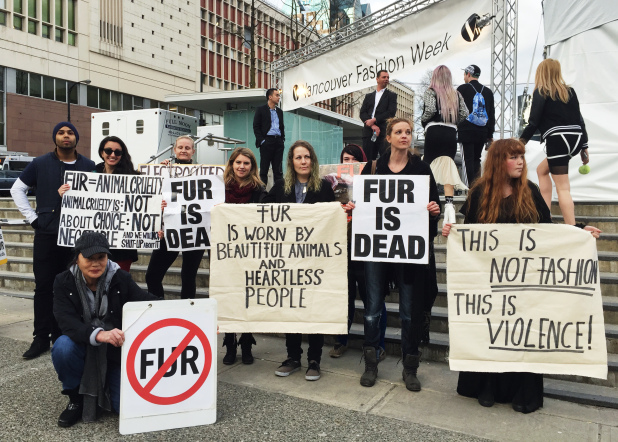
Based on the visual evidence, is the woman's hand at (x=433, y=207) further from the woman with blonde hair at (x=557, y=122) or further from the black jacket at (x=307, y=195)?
the woman with blonde hair at (x=557, y=122)

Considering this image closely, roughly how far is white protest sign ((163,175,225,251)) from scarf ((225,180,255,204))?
3.6 inches

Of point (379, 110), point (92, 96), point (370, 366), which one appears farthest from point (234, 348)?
point (92, 96)

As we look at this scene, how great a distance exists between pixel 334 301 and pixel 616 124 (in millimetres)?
6224

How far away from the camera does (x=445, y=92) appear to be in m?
6.27

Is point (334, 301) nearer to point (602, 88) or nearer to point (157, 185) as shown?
point (157, 185)

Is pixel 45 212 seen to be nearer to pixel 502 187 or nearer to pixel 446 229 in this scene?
pixel 446 229

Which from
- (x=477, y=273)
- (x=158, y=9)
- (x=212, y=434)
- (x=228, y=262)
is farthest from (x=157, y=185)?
(x=158, y=9)

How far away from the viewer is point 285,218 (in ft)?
14.6

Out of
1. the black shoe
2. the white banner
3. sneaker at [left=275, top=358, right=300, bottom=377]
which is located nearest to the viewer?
sneaker at [left=275, top=358, right=300, bottom=377]

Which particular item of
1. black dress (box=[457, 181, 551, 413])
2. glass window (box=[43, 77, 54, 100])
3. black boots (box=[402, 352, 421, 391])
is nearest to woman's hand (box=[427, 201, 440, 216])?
black dress (box=[457, 181, 551, 413])

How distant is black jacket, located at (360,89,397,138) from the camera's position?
8.06 metres

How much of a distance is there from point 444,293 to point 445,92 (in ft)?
7.94

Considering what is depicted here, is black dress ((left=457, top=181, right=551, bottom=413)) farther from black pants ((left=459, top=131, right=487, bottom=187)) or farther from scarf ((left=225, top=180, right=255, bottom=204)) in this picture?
black pants ((left=459, top=131, right=487, bottom=187))

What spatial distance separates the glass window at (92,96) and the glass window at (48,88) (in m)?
2.65
